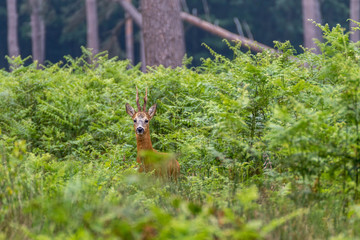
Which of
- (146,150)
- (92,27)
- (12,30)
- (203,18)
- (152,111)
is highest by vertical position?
(203,18)

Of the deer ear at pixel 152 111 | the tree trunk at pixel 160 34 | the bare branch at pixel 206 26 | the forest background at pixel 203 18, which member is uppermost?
the forest background at pixel 203 18

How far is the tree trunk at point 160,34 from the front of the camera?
12.0 m

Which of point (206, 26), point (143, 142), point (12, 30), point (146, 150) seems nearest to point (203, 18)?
point (206, 26)

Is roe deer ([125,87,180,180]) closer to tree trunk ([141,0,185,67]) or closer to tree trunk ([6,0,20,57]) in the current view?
tree trunk ([141,0,185,67])

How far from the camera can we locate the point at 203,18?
3594 cm

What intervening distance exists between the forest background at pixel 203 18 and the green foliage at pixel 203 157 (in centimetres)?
2767

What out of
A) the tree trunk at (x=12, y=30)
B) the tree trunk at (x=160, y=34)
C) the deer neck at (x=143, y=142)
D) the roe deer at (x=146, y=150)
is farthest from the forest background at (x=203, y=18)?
the deer neck at (x=143, y=142)

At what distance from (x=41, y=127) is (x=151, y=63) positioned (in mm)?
4071

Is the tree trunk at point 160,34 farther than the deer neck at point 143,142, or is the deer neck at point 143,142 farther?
the tree trunk at point 160,34

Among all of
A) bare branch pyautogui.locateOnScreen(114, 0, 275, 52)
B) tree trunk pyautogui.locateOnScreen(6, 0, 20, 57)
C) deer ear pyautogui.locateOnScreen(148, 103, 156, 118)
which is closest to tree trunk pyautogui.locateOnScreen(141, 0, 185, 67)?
deer ear pyautogui.locateOnScreen(148, 103, 156, 118)

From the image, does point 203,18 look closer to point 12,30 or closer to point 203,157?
point 12,30

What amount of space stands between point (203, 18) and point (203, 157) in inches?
1207

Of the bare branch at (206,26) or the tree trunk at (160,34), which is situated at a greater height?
the bare branch at (206,26)

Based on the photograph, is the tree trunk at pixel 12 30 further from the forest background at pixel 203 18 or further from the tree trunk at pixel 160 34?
the tree trunk at pixel 160 34
